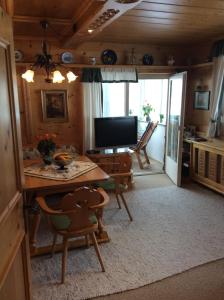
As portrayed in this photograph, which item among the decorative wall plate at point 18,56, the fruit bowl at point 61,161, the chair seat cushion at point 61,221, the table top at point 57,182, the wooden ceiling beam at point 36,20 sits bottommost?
the chair seat cushion at point 61,221

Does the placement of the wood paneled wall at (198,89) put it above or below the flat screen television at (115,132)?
above

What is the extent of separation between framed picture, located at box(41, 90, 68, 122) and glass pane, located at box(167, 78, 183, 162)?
76.5 inches

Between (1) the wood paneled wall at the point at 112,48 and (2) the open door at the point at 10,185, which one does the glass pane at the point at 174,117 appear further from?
(2) the open door at the point at 10,185

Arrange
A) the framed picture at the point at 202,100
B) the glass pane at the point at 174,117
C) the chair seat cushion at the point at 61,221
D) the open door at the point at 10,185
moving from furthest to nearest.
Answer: the framed picture at the point at 202,100 → the glass pane at the point at 174,117 → the chair seat cushion at the point at 61,221 → the open door at the point at 10,185

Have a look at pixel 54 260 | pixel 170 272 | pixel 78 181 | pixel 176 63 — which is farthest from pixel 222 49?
pixel 54 260

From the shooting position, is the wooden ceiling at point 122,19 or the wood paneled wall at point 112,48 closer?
the wooden ceiling at point 122,19

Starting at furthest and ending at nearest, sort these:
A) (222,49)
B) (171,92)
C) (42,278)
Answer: (171,92) → (222,49) → (42,278)

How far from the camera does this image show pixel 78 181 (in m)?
2.67

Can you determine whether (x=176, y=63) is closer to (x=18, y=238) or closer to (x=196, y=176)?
(x=196, y=176)

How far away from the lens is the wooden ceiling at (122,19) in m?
2.56

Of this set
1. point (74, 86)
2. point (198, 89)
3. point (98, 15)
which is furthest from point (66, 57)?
point (198, 89)

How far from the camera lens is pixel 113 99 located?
4949 millimetres

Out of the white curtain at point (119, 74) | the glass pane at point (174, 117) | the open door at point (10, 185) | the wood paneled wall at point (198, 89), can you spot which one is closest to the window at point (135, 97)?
the white curtain at point (119, 74)

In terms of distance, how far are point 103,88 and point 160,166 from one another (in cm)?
227
